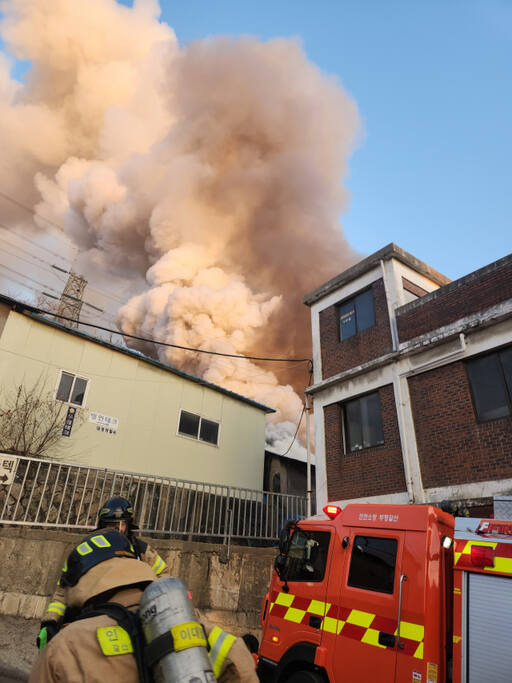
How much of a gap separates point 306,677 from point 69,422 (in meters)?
9.77

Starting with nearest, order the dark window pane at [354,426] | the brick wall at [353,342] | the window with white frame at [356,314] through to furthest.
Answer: the dark window pane at [354,426] → the brick wall at [353,342] → the window with white frame at [356,314]

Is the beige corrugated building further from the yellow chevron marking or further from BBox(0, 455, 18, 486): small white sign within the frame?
the yellow chevron marking

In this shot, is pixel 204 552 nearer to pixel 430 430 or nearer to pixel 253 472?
pixel 430 430

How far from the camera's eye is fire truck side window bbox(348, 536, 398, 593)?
13.7 ft

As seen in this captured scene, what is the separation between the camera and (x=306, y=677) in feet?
14.1

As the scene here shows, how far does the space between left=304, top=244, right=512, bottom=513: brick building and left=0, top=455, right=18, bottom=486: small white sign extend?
712 centimetres

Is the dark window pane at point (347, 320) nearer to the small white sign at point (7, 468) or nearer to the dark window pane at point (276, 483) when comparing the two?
the dark window pane at point (276, 483)

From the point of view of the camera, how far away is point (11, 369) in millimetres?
11258

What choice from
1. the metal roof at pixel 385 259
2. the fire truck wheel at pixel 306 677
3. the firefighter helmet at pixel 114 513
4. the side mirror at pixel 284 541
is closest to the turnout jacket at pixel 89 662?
the firefighter helmet at pixel 114 513

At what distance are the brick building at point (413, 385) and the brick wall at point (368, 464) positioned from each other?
24 millimetres

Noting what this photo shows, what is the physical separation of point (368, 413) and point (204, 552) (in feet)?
17.5

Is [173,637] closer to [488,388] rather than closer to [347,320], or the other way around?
[488,388]

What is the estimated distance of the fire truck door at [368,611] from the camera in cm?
386

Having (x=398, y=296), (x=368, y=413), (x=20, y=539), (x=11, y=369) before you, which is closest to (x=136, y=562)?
(x=20, y=539)
